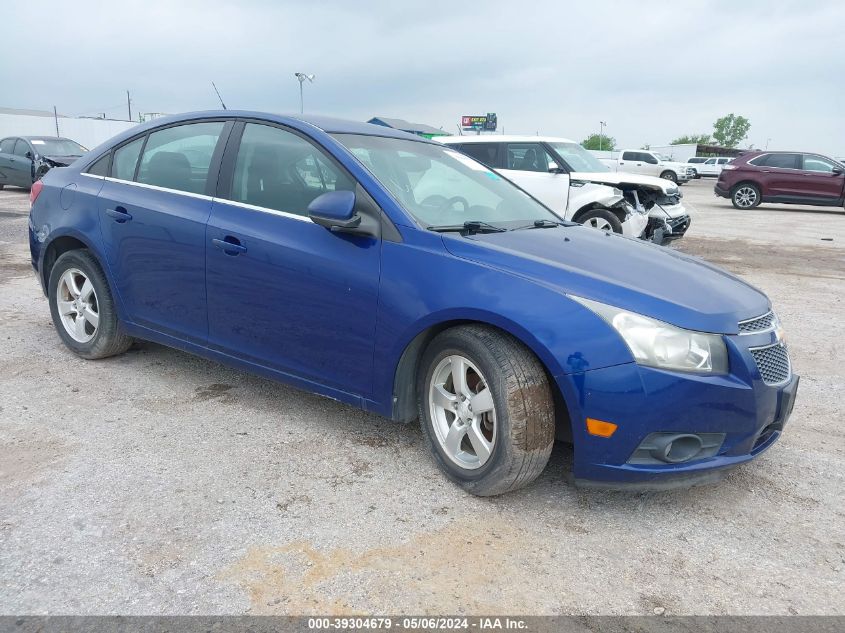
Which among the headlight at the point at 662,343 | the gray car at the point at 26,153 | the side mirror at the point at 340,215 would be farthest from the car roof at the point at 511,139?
the gray car at the point at 26,153

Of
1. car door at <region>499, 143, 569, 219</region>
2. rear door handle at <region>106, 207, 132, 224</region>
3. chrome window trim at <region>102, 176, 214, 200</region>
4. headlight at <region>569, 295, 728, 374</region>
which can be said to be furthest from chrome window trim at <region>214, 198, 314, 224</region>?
car door at <region>499, 143, 569, 219</region>

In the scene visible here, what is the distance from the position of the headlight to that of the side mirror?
1.07 metres

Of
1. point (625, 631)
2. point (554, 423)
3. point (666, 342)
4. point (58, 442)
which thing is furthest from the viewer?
point (58, 442)

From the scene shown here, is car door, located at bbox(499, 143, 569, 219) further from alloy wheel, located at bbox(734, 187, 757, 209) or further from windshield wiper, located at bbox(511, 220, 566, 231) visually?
alloy wheel, located at bbox(734, 187, 757, 209)

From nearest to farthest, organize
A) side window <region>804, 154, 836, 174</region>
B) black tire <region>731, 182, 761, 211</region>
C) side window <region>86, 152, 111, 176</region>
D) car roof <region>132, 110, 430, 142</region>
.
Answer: car roof <region>132, 110, 430, 142</region>
side window <region>86, 152, 111, 176</region>
side window <region>804, 154, 836, 174</region>
black tire <region>731, 182, 761, 211</region>

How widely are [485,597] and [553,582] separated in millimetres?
266

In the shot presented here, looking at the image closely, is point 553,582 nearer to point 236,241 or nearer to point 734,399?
point 734,399

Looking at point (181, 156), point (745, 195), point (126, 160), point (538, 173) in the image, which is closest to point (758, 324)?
point (181, 156)

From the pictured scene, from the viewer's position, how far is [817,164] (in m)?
19.2

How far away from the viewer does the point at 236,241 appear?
11.9 feet

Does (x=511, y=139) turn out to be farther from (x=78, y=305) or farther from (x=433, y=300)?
(x=433, y=300)

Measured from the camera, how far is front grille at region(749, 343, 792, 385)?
2.85 metres

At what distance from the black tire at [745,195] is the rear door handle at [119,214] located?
19489 millimetres

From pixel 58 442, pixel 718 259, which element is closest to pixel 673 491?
pixel 58 442
